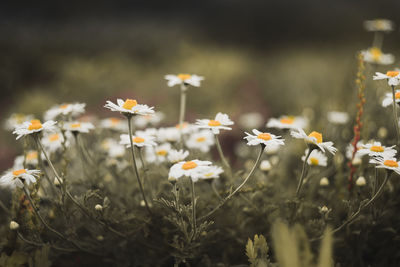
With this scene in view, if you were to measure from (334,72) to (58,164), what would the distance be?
517cm

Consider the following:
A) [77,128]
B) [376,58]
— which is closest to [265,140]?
[77,128]

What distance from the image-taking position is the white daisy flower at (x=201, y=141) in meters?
1.74

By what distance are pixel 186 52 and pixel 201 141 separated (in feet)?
19.6

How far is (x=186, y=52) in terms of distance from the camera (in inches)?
290

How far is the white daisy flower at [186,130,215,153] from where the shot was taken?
174 cm

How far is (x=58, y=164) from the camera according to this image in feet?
6.54

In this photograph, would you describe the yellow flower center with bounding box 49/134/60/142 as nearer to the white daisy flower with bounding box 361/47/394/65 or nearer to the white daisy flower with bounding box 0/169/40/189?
the white daisy flower with bounding box 0/169/40/189

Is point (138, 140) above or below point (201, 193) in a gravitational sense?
above

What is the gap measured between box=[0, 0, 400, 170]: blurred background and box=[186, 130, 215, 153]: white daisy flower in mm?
1115

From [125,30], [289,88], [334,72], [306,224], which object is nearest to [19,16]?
[125,30]

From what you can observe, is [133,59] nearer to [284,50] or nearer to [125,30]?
[125,30]

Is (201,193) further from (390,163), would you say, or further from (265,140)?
(390,163)

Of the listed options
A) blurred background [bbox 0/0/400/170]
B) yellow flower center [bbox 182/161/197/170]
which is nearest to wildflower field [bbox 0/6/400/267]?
yellow flower center [bbox 182/161/197/170]

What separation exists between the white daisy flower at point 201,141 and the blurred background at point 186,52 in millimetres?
1115
